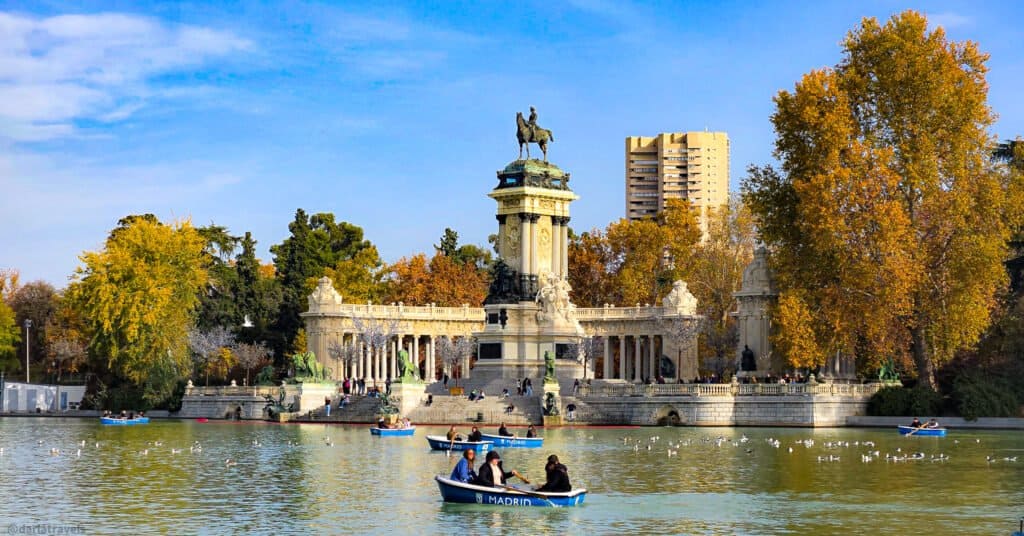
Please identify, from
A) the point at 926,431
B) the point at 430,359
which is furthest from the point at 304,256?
the point at 926,431

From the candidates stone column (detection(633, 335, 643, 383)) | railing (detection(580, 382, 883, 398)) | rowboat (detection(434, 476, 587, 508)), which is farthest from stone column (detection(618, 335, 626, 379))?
rowboat (detection(434, 476, 587, 508))

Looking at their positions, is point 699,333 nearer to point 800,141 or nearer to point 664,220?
point 664,220

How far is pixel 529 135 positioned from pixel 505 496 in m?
58.4

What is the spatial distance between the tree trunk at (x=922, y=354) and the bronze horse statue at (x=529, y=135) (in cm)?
2854

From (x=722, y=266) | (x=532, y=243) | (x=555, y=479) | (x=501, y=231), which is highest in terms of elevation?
(x=501, y=231)

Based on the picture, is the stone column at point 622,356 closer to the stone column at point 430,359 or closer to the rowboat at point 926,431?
the stone column at point 430,359

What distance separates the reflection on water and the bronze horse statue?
3352 cm

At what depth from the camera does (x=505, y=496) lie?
1348 inches

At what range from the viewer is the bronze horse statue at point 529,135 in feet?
299

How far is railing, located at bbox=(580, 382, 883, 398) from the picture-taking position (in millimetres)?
67875

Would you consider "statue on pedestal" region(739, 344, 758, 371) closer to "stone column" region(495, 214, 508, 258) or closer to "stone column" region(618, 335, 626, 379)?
"stone column" region(495, 214, 508, 258)

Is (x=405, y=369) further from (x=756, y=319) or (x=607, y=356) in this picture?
(x=607, y=356)

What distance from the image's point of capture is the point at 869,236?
224 feet

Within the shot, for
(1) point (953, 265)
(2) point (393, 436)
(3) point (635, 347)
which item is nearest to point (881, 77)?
(1) point (953, 265)
